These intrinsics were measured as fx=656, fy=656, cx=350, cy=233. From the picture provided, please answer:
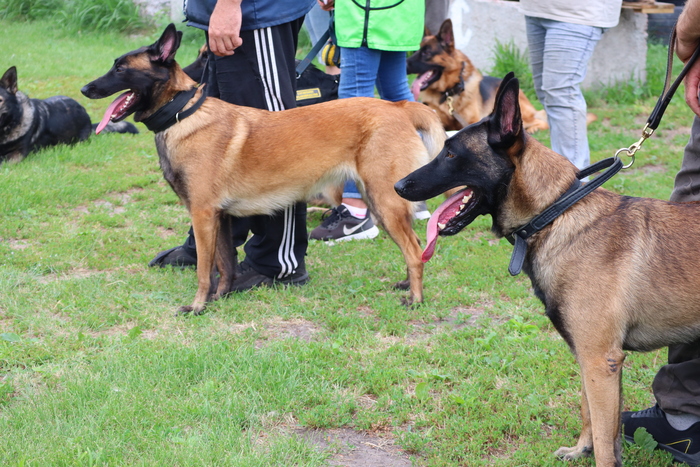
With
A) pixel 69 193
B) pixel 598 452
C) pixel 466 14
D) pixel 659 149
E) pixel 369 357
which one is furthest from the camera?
pixel 466 14

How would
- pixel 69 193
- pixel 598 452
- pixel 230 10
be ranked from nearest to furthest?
pixel 598 452 < pixel 230 10 < pixel 69 193

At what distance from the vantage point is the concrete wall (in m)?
8.69

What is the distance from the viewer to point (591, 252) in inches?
91.4

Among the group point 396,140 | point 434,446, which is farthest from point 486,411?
point 396,140

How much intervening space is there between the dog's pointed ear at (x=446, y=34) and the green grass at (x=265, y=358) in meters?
2.41

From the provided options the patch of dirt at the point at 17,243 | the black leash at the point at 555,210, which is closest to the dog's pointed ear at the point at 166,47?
the patch of dirt at the point at 17,243

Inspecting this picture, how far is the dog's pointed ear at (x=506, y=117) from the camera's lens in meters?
2.28

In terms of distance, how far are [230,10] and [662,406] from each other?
2.96 m

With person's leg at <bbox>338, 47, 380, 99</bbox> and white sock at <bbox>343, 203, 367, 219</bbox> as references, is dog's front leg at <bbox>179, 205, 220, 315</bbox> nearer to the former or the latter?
white sock at <bbox>343, 203, 367, 219</bbox>

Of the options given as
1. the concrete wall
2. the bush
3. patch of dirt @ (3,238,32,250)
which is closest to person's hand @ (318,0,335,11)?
patch of dirt @ (3,238,32,250)

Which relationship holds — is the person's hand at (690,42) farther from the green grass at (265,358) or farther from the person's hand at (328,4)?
the person's hand at (328,4)

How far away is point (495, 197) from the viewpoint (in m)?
2.49

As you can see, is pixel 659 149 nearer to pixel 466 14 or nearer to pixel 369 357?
pixel 466 14

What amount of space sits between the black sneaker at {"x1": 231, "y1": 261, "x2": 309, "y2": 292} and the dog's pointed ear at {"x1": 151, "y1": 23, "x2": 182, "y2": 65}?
1421 millimetres
